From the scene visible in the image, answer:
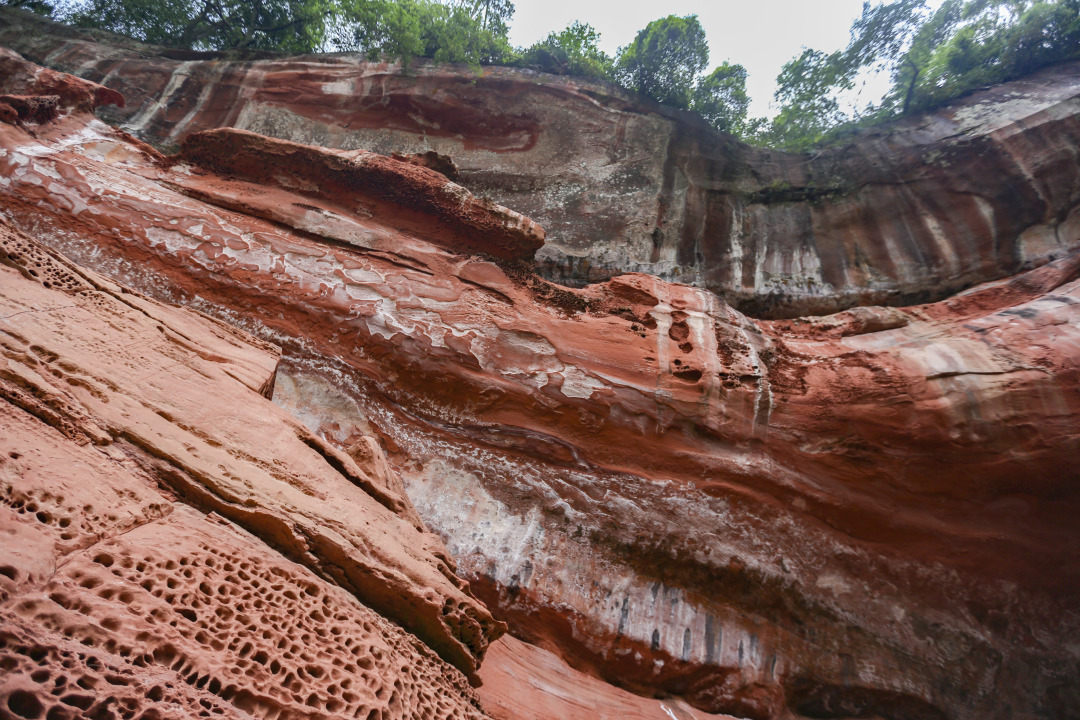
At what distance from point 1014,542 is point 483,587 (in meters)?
4.24

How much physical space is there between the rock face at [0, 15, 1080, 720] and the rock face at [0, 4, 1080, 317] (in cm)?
171

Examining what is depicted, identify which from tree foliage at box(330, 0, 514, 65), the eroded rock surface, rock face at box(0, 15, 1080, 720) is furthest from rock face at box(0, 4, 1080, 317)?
the eroded rock surface

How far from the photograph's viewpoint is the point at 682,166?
841 cm

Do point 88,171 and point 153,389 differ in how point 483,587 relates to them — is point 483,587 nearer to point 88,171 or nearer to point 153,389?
point 153,389

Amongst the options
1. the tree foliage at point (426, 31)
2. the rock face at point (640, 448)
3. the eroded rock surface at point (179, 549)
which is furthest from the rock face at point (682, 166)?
the eroded rock surface at point (179, 549)

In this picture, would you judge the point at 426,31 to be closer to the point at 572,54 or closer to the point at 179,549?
the point at 572,54

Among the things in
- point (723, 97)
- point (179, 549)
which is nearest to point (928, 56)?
point (723, 97)

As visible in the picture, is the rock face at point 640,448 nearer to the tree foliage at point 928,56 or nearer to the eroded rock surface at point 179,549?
the eroded rock surface at point 179,549

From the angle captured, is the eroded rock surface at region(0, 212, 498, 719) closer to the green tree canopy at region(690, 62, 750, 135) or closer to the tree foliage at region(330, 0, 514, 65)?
the tree foliage at region(330, 0, 514, 65)

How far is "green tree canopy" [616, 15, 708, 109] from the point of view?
30.1 ft

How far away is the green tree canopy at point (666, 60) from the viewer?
9172 mm

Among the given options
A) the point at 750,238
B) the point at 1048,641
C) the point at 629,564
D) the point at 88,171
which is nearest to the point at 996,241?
the point at 750,238

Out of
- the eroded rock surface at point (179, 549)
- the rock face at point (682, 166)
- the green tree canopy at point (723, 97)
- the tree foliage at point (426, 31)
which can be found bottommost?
the eroded rock surface at point (179, 549)

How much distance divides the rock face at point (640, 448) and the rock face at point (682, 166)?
1.71 metres
